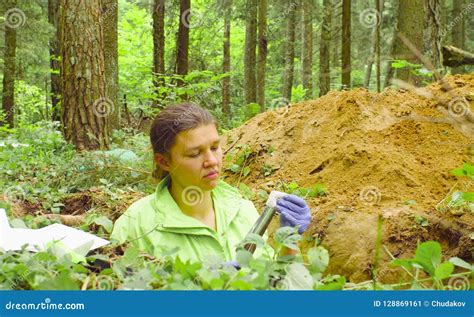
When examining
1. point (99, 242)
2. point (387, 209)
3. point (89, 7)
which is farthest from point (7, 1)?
point (99, 242)

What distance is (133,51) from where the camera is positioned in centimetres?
2541

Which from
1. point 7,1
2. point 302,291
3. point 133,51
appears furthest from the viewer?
point 133,51

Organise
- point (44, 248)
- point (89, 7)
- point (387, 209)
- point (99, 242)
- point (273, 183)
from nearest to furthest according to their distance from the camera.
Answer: point (44, 248), point (99, 242), point (387, 209), point (273, 183), point (89, 7)

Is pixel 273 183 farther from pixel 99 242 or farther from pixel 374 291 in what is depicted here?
pixel 374 291

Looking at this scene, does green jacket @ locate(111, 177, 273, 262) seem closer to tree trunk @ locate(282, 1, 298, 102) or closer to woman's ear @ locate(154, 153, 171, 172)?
woman's ear @ locate(154, 153, 171, 172)

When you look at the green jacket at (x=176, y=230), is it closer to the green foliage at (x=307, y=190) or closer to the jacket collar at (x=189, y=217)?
the jacket collar at (x=189, y=217)

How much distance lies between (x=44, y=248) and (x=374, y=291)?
1.37 meters

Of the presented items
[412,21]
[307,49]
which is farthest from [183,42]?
[307,49]

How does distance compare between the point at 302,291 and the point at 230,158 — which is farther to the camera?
the point at 230,158

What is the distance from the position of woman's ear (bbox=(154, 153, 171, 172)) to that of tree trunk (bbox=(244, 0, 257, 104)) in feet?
40.0
